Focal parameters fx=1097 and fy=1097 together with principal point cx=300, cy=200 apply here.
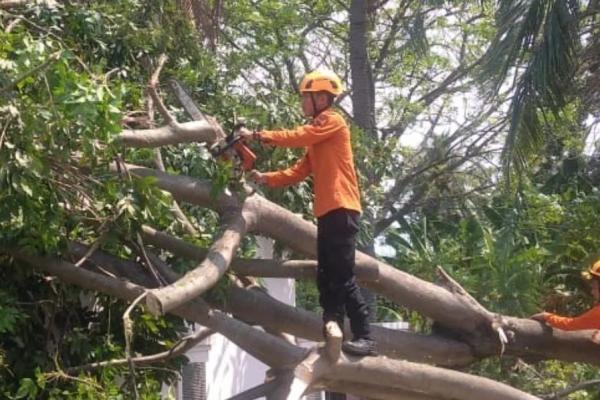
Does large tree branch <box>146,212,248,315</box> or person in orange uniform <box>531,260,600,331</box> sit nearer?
large tree branch <box>146,212,248,315</box>

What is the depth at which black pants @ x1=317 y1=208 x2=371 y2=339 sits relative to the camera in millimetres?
5906

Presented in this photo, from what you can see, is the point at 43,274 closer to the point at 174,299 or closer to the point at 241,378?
the point at 174,299

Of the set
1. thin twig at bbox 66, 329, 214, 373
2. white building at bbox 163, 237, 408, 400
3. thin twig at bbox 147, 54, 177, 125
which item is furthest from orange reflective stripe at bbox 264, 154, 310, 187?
white building at bbox 163, 237, 408, 400

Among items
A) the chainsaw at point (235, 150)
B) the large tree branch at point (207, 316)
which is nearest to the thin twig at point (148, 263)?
the large tree branch at point (207, 316)

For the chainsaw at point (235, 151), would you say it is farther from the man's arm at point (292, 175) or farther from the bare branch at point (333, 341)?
the bare branch at point (333, 341)

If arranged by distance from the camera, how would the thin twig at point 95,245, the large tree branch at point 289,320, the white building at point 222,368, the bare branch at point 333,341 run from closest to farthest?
the bare branch at point 333,341, the thin twig at point 95,245, the large tree branch at point 289,320, the white building at point 222,368

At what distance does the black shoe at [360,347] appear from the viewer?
19.7 feet

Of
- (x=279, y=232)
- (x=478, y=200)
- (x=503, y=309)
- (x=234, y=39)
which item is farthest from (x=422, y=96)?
(x=279, y=232)

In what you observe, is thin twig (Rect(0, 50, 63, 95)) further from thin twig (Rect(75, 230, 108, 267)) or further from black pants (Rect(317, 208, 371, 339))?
black pants (Rect(317, 208, 371, 339))

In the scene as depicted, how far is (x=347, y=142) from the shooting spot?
19.7ft

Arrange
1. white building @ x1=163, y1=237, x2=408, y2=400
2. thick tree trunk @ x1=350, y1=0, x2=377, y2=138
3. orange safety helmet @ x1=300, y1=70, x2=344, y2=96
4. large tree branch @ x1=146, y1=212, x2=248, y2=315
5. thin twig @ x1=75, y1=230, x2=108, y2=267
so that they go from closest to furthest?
large tree branch @ x1=146, y1=212, x2=248, y2=315 < thin twig @ x1=75, y1=230, x2=108, y2=267 < orange safety helmet @ x1=300, y1=70, x2=344, y2=96 < white building @ x1=163, y1=237, x2=408, y2=400 < thick tree trunk @ x1=350, y1=0, x2=377, y2=138

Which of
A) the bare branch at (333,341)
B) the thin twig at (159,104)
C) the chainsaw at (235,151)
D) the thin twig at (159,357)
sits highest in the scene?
the thin twig at (159,104)

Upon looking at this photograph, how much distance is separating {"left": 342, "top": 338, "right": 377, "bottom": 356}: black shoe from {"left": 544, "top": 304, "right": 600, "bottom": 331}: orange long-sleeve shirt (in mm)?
1890

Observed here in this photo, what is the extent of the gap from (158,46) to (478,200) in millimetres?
11715
